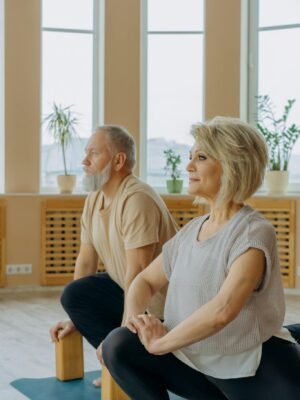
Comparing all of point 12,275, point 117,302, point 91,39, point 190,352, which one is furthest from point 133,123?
point 190,352

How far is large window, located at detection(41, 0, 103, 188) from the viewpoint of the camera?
6.52 metres

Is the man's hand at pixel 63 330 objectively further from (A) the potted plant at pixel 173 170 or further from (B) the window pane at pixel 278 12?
(B) the window pane at pixel 278 12

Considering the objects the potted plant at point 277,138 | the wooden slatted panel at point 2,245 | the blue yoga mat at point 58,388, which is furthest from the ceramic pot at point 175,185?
the blue yoga mat at point 58,388

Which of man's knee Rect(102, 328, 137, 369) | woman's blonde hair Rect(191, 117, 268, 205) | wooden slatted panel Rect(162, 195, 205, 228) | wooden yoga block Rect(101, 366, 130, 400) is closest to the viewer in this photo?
woman's blonde hair Rect(191, 117, 268, 205)

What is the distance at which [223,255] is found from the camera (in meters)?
2.01

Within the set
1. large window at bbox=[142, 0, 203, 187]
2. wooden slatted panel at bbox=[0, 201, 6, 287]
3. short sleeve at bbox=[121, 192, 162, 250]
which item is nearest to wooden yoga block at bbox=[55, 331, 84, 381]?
short sleeve at bbox=[121, 192, 162, 250]

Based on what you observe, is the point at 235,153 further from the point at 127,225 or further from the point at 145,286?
the point at 127,225

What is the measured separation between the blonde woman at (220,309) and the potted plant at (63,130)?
4196mm

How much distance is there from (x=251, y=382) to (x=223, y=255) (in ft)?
1.22

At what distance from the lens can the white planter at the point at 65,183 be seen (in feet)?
20.7

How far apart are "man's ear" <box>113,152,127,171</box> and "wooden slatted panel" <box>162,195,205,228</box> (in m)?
3.21

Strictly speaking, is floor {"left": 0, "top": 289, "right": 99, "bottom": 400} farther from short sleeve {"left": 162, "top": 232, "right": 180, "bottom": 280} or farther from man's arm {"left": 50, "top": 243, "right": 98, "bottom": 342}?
short sleeve {"left": 162, "top": 232, "right": 180, "bottom": 280}

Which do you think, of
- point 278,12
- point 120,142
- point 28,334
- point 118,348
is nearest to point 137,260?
point 120,142

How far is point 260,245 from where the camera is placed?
1960 millimetres
